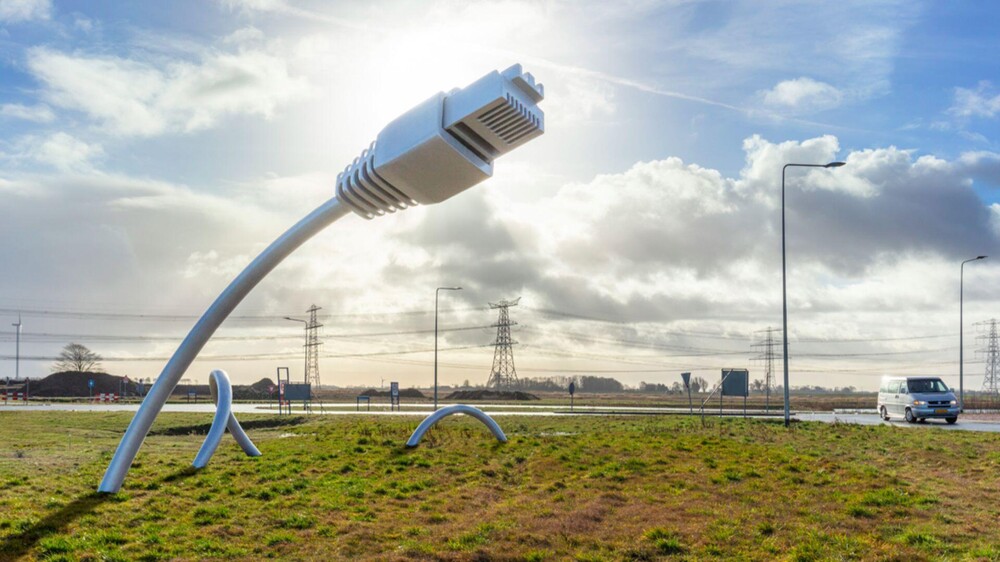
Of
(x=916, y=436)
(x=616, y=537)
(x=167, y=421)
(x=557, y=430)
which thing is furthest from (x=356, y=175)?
(x=167, y=421)

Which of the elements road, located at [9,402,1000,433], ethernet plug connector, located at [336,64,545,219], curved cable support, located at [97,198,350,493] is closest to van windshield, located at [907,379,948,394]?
road, located at [9,402,1000,433]

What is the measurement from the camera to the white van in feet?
109

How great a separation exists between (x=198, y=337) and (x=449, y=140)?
6.64 meters

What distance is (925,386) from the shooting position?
34.5 meters

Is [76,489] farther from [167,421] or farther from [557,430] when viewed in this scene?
[167,421]

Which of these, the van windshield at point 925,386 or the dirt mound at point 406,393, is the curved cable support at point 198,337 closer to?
the van windshield at point 925,386

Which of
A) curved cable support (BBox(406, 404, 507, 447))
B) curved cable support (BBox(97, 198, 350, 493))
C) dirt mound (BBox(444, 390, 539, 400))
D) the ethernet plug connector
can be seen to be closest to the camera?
the ethernet plug connector

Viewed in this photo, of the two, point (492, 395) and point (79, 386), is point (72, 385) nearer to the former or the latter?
point (79, 386)

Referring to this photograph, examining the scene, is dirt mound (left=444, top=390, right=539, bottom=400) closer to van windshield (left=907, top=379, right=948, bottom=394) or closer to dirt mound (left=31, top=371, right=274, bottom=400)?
dirt mound (left=31, top=371, right=274, bottom=400)

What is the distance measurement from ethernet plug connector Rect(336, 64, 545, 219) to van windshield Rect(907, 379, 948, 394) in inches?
1285

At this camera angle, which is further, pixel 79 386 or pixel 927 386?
pixel 79 386

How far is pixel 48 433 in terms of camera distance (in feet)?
86.0

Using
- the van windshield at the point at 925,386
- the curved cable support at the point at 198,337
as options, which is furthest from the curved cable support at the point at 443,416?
the van windshield at the point at 925,386

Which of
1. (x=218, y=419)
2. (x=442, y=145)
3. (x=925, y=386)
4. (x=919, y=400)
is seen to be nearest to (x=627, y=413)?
(x=919, y=400)
